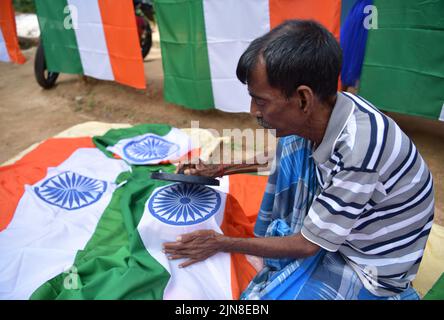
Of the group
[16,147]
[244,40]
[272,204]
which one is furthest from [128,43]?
[272,204]

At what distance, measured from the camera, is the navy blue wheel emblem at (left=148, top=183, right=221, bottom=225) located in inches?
56.8

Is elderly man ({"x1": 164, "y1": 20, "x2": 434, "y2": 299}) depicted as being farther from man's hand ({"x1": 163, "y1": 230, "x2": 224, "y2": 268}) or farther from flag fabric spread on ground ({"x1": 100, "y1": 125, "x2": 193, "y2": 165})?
flag fabric spread on ground ({"x1": 100, "y1": 125, "x2": 193, "y2": 165})

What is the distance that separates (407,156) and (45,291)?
1529 mm

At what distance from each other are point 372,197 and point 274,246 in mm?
357

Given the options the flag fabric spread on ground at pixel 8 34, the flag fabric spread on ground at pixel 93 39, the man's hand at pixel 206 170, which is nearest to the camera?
the man's hand at pixel 206 170

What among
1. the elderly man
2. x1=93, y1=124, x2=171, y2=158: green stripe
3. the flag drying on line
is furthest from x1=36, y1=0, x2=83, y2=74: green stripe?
the elderly man

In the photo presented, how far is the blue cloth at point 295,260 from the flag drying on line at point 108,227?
0.19m

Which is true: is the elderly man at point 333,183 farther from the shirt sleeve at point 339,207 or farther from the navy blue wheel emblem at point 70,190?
the navy blue wheel emblem at point 70,190

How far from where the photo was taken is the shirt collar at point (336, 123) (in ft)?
3.30

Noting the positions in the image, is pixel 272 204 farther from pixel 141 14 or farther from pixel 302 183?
pixel 141 14

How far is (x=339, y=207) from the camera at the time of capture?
0.99 metres

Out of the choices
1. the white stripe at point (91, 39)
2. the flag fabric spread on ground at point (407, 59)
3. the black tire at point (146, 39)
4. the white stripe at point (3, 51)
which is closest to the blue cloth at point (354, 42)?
the flag fabric spread on ground at point (407, 59)

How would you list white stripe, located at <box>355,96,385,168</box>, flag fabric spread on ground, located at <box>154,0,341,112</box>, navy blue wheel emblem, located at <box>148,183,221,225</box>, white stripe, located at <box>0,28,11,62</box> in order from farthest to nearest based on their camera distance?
white stripe, located at <box>0,28,11,62</box>, flag fabric spread on ground, located at <box>154,0,341,112</box>, navy blue wheel emblem, located at <box>148,183,221,225</box>, white stripe, located at <box>355,96,385,168</box>

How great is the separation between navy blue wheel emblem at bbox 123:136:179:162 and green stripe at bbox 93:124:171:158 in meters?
0.13
